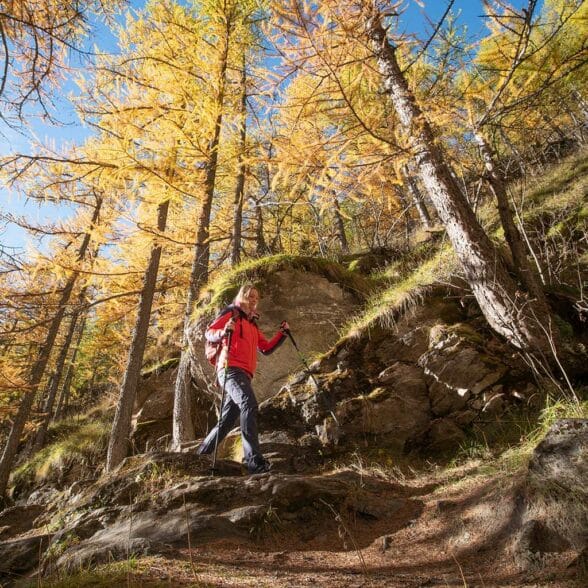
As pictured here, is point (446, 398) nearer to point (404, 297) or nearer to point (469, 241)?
point (404, 297)

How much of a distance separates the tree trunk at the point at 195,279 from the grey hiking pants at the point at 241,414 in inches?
108

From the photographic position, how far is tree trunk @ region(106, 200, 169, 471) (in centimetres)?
694

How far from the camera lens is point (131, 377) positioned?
7.20 metres

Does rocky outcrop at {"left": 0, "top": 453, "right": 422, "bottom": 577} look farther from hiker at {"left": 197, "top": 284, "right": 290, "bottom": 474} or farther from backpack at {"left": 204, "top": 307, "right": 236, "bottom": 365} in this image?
backpack at {"left": 204, "top": 307, "right": 236, "bottom": 365}

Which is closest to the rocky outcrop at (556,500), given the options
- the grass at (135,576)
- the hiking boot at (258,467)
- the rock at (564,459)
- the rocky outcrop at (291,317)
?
the rock at (564,459)

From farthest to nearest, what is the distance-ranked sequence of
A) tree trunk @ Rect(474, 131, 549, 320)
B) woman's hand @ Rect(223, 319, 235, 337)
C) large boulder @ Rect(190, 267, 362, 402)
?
large boulder @ Rect(190, 267, 362, 402)
tree trunk @ Rect(474, 131, 549, 320)
woman's hand @ Rect(223, 319, 235, 337)

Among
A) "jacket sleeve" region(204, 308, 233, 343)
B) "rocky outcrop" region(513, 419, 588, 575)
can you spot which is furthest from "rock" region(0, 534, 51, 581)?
"rocky outcrop" region(513, 419, 588, 575)

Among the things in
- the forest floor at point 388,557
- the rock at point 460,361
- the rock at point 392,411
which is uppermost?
the rock at point 460,361

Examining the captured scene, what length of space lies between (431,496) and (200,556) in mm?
2006

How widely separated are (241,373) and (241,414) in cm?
48

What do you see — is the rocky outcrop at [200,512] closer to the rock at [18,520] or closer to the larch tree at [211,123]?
the rock at [18,520]

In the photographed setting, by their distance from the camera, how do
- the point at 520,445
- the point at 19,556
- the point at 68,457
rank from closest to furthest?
the point at 19,556, the point at 520,445, the point at 68,457

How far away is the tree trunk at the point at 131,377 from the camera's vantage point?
6941 millimetres

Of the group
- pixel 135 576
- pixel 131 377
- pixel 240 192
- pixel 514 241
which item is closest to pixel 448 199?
pixel 514 241
